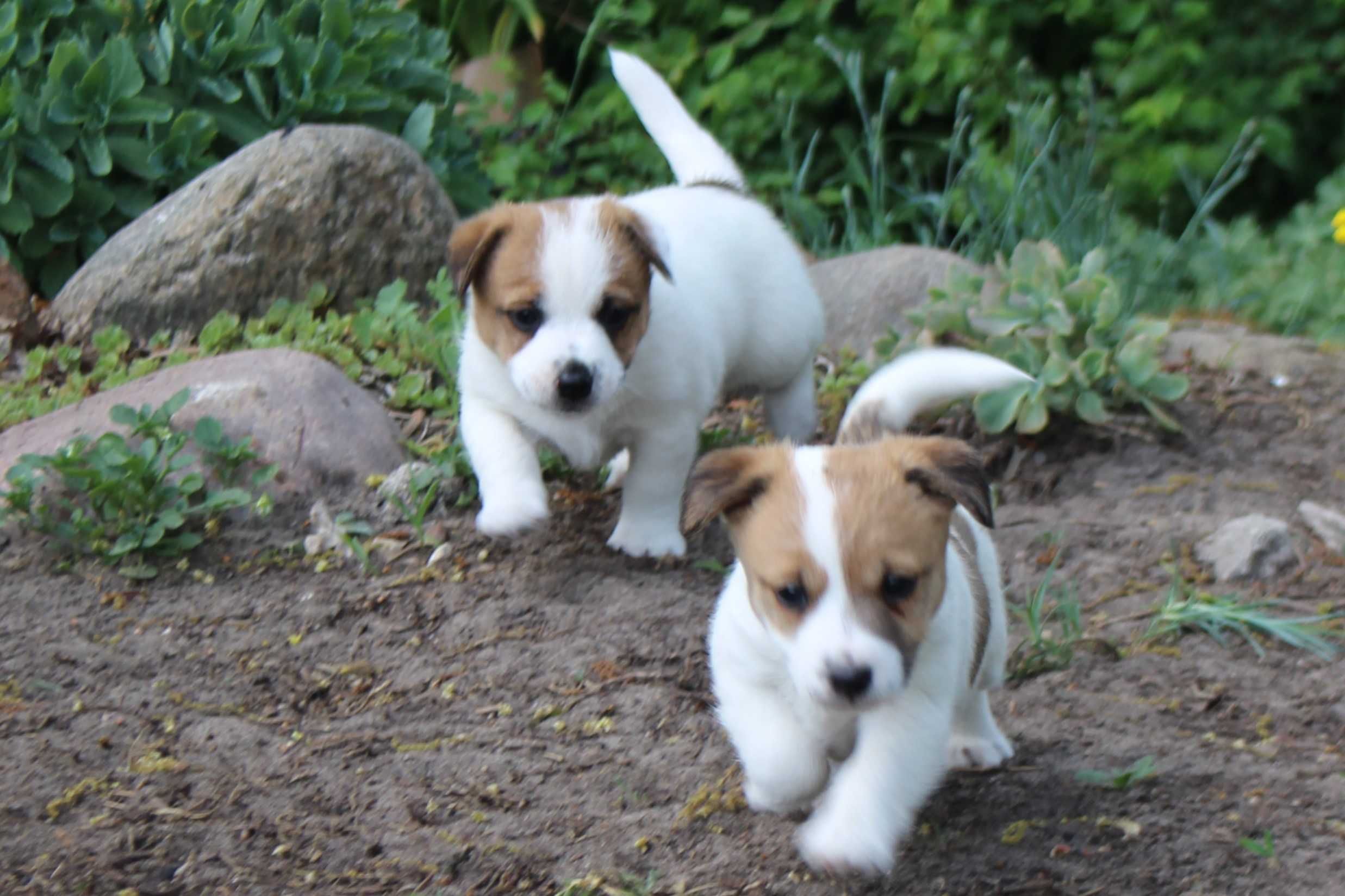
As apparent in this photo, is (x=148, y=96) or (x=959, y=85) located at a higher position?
(x=148, y=96)

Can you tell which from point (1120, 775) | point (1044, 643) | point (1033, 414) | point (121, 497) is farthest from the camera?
point (1033, 414)

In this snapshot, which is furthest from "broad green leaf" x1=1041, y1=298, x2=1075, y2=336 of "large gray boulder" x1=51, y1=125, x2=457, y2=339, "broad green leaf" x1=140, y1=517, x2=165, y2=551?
"broad green leaf" x1=140, y1=517, x2=165, y2=551

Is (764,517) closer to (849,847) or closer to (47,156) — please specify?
(849,847)

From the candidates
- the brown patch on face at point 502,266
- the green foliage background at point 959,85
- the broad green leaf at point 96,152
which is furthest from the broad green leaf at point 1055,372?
the broad green leaf at point 96,152

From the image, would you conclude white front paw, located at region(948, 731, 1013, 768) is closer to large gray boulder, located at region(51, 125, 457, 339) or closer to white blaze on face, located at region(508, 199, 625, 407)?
white blaze on face, located at region(508, 199, 625, 407)

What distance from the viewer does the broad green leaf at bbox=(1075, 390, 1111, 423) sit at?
502 cm

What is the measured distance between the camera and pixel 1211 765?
10.9 ft

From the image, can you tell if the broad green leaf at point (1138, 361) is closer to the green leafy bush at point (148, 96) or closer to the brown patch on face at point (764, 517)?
the brown patch on face at point (764, 517)

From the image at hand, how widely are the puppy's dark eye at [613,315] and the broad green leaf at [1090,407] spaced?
1646 millimetres

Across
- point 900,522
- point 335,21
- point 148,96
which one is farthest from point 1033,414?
point 148,96

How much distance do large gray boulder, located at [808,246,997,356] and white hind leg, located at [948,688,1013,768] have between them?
301 centimetres

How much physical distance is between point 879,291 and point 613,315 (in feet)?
7.79

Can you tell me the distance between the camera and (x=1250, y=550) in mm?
4383

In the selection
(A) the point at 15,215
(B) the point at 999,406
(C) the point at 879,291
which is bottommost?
(C) the point at 879,291
